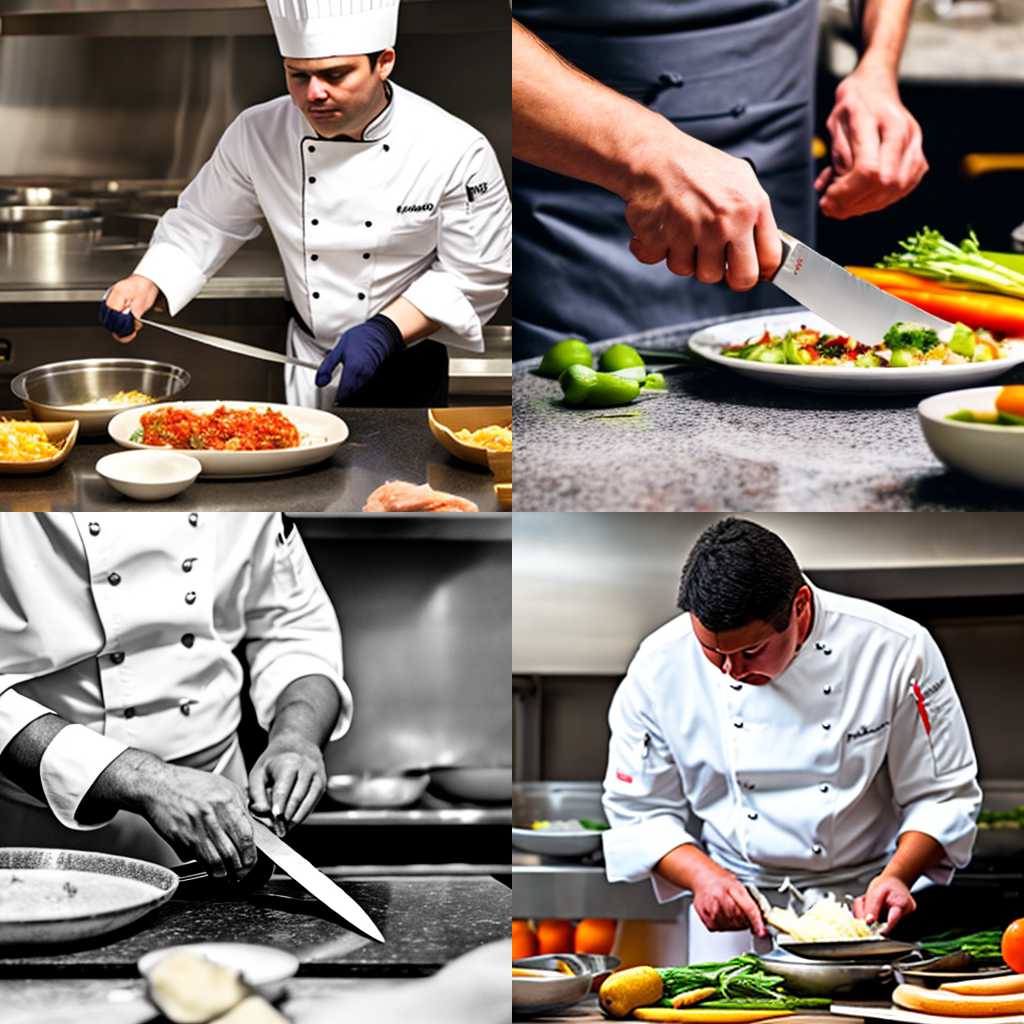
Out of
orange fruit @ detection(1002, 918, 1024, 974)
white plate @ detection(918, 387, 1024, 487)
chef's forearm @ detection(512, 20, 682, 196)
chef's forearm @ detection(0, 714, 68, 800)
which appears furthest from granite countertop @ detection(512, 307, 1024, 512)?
chef's forearm @ detection(0, 714, 68, 800)

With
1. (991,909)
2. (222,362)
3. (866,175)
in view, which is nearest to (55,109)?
(222,362)

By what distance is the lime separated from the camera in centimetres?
179

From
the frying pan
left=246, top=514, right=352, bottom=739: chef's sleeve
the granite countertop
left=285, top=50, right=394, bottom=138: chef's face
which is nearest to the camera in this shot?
the granite countertop

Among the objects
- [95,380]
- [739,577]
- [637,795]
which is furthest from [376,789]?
[95,380]

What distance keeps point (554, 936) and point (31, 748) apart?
743 millimetres

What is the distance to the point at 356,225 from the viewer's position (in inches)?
71.7

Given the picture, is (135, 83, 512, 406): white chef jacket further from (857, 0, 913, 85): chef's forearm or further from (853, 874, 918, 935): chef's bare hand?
(853, 874, 918, 935): chef's bare hand

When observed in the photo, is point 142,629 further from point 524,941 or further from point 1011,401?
point 1011,401

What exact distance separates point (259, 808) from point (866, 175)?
1133 millimetres

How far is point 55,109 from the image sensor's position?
9.87 ft

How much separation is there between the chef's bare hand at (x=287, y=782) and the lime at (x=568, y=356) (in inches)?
23.6

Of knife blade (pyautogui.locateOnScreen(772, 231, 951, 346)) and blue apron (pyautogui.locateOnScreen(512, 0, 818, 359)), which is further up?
blue apron (pyautogui.locateOnScreen(512, 0, 818, 359))

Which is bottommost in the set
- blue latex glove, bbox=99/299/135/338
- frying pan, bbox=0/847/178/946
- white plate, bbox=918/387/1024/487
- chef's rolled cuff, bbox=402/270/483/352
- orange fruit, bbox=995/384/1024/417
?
frying pan, bbox=0/847/178/946

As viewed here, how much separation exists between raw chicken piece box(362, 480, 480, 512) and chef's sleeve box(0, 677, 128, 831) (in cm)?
48
